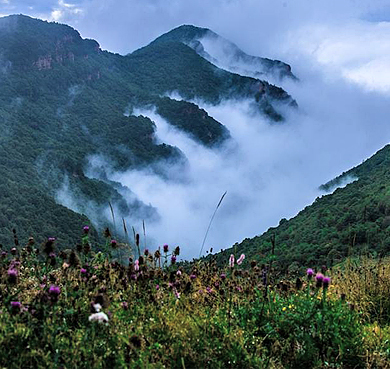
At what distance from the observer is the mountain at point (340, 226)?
25544 mm

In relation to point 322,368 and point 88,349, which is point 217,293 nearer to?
point 322,368

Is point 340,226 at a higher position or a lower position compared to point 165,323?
higher

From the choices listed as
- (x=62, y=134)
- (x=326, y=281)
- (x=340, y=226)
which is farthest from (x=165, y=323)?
(x=62, y=134)

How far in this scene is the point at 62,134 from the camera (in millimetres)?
136750

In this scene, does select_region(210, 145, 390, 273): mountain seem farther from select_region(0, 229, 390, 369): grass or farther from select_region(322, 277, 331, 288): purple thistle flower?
select_region(322, 277, 331, 288): purple thistle flower

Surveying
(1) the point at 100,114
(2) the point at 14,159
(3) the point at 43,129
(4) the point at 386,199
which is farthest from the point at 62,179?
(4) the point at 386,199

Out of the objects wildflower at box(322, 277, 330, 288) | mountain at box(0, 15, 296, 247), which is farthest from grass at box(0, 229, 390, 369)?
mountain at box(0, 15, 296, 247)

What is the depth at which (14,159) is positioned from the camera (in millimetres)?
98688

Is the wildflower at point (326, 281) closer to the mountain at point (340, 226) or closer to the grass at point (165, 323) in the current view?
the grass at point (165, 323)

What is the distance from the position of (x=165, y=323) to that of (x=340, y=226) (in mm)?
34413

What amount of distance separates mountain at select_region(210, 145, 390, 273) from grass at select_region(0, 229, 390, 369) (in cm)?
1608

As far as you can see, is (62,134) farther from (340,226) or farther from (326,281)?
(326,281)

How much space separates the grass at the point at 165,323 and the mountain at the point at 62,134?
5324 centimetres

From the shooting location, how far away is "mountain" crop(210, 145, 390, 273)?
2554 centimetres
